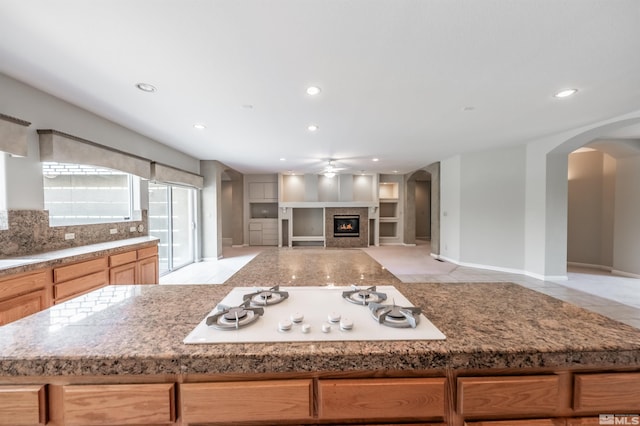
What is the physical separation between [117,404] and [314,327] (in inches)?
22.1

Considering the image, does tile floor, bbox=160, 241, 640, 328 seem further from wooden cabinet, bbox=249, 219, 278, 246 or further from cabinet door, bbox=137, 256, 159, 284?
wooden cabinet, bbox=249, 219, 278, 246

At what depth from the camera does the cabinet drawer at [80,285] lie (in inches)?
84.5

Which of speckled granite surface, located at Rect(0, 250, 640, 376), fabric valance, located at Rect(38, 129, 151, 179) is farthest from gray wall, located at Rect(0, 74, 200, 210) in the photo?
speckled granite surface, located at Rect(0, 250, 640, 376)

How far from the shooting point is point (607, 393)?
2.37ft

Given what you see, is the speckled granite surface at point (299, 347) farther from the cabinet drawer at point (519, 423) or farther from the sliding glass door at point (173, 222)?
the sliding glass door at point (173, 222)

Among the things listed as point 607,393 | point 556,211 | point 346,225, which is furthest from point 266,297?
point 346,225

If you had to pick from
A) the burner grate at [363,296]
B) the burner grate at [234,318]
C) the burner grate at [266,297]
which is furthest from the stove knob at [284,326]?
the burner grate at [363,296]

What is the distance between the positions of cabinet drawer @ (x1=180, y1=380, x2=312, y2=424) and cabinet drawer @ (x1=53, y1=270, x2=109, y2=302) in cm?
231

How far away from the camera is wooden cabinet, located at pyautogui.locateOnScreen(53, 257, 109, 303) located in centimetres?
214

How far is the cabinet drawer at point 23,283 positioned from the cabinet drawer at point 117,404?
182cm

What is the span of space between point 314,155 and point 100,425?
5.21 m

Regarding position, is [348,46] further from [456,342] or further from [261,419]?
[261,419]

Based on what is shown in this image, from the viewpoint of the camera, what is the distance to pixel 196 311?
981mm

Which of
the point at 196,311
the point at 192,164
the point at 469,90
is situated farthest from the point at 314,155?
the point at 196,311
